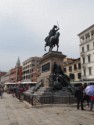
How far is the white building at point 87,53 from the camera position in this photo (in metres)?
60.8

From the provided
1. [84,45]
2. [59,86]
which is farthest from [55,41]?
[84,45]

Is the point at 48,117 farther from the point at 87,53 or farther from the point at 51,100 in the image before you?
the point at 87,53

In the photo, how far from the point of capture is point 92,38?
60.6m

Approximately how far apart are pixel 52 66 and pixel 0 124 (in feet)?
46.5

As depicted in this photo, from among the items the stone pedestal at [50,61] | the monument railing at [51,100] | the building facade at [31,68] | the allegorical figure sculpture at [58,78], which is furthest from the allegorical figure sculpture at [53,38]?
the building facade at [31,68]

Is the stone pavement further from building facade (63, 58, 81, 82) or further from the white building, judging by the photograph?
building facade (63, 58, 81, 82)

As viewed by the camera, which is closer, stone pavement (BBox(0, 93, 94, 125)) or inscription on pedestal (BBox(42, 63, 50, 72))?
stone pavement (BBox(0, 93, 94, 125))

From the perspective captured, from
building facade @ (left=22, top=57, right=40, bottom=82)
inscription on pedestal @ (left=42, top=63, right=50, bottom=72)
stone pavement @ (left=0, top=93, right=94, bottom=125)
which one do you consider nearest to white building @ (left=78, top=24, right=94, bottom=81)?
inscription on pedestal @ (left=42, top=63, right=50, bottom=72)

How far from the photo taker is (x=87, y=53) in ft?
208

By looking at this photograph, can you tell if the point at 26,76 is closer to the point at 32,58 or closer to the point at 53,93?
Result: the point at 32,58

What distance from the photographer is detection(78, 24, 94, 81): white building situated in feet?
199

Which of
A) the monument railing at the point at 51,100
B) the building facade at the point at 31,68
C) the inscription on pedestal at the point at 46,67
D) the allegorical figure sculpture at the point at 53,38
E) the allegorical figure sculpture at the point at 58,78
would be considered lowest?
the monument railing at the point at 51,100

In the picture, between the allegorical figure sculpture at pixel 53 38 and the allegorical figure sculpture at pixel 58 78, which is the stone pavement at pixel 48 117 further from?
the allegorical figure sculpture at pixel 53 38

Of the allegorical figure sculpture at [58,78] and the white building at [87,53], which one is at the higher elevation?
the white building at [87,53]
